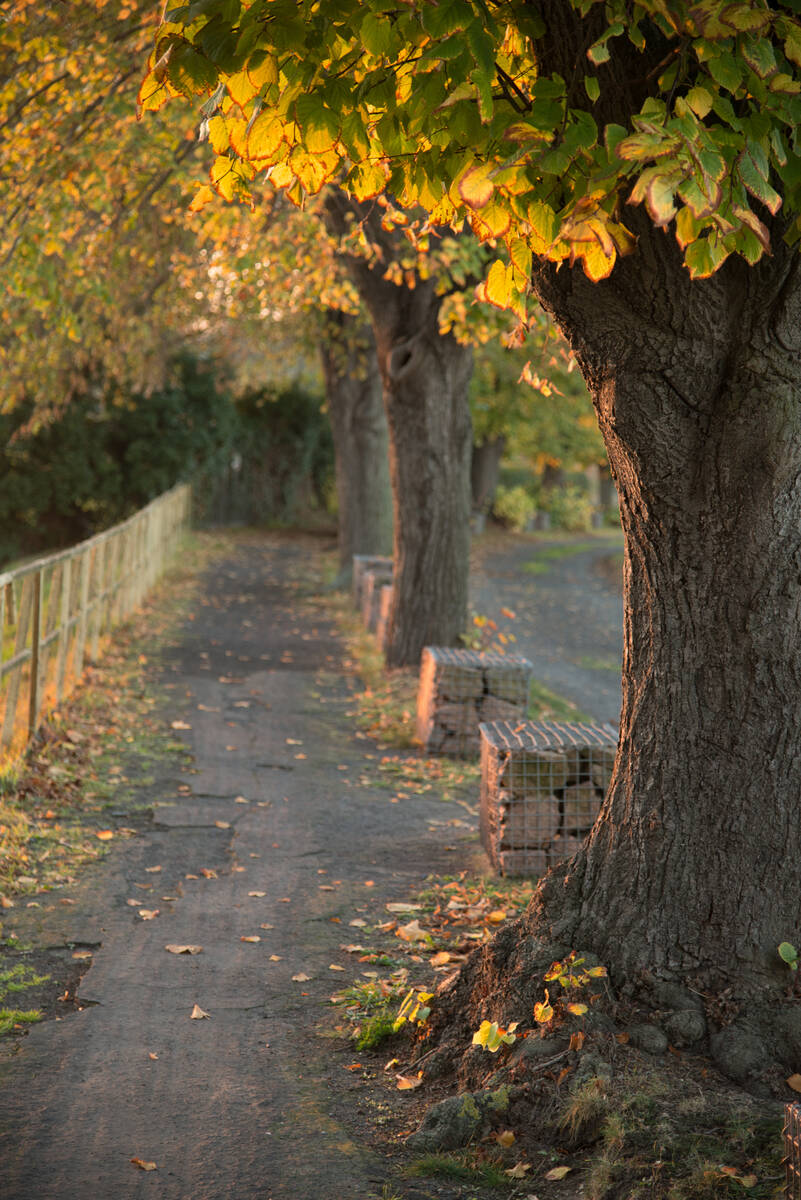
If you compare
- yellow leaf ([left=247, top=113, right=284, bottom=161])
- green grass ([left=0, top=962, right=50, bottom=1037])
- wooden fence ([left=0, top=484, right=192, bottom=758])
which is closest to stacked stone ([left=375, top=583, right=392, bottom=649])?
wooden fence ([left=0, top=484, right=192, bottom=758])

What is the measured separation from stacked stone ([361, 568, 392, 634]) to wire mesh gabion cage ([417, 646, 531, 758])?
16.3 ft

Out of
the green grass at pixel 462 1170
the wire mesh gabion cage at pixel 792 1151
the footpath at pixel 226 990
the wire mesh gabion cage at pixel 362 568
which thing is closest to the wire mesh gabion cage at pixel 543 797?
the footpath at pixel 226 990

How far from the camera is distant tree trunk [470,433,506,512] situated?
33.1 m

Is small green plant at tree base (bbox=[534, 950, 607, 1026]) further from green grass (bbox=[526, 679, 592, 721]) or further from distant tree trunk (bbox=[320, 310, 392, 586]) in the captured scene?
distant tree trunk (bbox=[320, 310, 392, 586])

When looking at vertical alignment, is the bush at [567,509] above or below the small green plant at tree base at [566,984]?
above

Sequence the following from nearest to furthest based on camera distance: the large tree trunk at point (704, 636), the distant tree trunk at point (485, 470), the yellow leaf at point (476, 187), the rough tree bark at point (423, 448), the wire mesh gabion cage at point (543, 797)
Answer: the yellow leaf at point (476, 187), the large tree trunk at point (704, 636), the wire mesh gabion cage at point (543, 797), the rough tree bark at point (423, 448), the distant tree trunk at point (485, 470)

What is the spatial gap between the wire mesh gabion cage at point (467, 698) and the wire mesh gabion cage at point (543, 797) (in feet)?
8.86

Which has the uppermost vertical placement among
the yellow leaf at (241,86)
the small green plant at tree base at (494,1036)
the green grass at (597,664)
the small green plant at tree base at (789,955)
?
the yellow leaf at (241,86)

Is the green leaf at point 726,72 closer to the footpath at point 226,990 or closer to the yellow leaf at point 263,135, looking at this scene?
the yellow leaf at point 263,135

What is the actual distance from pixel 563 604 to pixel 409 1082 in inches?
697

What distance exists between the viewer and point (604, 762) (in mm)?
6551

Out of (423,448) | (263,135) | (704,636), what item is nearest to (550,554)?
(423,448)

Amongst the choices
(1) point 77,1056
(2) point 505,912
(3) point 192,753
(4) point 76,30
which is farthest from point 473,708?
(4) point 76,30

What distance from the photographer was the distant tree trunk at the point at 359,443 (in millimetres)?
18406
